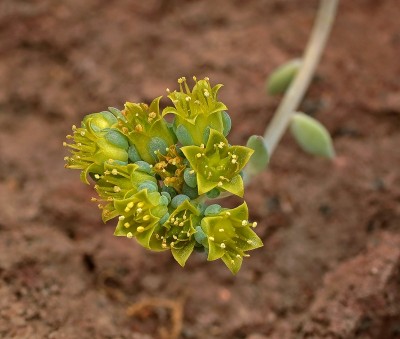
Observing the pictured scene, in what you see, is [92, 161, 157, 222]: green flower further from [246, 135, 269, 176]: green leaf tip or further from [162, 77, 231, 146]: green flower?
[246, 135, 269, 176]: green leaf tip

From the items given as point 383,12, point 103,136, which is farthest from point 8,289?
point 383,12

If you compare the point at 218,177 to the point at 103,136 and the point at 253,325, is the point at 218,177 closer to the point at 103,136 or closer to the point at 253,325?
the point at 103,136

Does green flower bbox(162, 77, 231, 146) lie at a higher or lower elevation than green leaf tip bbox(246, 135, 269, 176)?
higher

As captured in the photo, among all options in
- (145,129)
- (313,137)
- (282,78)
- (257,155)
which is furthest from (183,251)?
(282,78)

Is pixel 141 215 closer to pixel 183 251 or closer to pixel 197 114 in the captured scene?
pixel 183 251

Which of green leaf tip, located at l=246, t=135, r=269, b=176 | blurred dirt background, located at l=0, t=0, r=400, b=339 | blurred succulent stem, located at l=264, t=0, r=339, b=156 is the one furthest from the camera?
blurred succulent stem, located at l=264, t=0, r=339, b=156

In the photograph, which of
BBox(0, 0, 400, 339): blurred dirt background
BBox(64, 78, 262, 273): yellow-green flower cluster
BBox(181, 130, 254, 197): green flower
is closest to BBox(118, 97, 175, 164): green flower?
BBox(64, 78, 262, 273): yellow-green flower cluster

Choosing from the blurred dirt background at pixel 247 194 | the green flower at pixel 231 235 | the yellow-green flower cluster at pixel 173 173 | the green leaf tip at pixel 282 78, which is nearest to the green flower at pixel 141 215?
the yellow-green flower cluster at pixel 173 173
